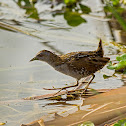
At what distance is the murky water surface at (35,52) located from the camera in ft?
12.8

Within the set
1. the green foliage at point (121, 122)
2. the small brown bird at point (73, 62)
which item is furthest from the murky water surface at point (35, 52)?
the green foliage at point (121, 122)

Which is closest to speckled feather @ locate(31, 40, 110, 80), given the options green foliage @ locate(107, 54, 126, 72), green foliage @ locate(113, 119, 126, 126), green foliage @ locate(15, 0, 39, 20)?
green foliage @ locate(107, 54, 126, 72)

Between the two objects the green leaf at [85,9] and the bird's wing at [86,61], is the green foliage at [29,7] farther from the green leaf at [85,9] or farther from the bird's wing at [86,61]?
the bird's wing at [86,61]

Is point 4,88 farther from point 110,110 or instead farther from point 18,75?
point 110,110

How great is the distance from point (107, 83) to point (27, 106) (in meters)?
1.33

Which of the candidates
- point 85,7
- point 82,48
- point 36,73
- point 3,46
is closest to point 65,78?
point 36,73

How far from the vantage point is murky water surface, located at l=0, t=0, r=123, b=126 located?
3.91 metres

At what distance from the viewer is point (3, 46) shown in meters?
6.08

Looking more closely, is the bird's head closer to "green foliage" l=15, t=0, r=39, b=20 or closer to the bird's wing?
the bird's wing

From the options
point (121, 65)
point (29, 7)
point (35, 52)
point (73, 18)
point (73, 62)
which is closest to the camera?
point (73, 62)

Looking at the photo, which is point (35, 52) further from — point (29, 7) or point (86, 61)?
point (29, 7)

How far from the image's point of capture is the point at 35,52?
19.0 ft

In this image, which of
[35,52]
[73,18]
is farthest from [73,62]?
[73,18]

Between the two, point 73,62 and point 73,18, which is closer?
point 73,62
